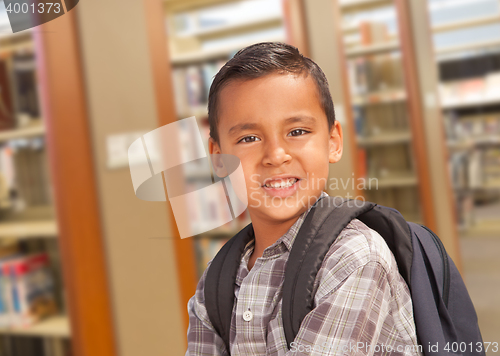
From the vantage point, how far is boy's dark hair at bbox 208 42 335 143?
2.25 feet

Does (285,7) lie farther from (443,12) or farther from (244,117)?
(244,117)

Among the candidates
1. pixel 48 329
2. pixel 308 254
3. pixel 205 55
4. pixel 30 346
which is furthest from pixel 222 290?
pixel 205 55

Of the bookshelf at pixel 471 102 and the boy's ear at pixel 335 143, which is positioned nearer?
the boy's ear at pixel 335 143

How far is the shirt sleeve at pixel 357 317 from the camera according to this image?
581 mm

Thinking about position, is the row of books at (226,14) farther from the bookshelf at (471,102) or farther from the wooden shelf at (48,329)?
the wooden shelf at (48,329)

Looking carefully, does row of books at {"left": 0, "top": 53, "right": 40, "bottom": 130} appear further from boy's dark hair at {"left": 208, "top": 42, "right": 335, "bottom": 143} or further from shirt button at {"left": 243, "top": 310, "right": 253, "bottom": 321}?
shirt button at {"left": 243, "top": 310, "right": 253, "bottom": 321}

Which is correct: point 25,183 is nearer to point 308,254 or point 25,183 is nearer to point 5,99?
point 5,99

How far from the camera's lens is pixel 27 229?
1.66 meters

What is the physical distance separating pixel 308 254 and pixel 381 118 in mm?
2443

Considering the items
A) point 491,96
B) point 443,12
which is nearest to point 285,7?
point 443,12

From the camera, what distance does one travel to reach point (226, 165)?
2.39 ft

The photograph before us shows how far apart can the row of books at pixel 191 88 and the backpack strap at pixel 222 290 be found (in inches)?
63.7

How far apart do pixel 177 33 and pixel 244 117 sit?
175 cm

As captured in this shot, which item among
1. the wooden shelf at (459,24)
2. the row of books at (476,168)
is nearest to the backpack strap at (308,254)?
the wooden shelf at (459,24)
